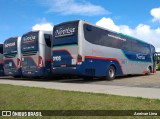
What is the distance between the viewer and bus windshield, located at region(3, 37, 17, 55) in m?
21.2

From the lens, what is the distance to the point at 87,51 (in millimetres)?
16297

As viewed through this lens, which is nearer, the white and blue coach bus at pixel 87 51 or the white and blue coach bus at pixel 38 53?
the white and blue coach bus at pixel 87 51

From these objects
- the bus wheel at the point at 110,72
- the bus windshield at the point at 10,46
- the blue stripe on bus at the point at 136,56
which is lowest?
the bus wheel at the point at 110,72

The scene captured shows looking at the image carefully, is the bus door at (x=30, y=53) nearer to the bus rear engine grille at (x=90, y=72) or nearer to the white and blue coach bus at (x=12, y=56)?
the white and blue coach bus at (x=12, y=56)

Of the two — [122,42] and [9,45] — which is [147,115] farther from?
[9,45]

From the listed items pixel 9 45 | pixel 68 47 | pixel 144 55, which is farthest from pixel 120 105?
pixel 144 55

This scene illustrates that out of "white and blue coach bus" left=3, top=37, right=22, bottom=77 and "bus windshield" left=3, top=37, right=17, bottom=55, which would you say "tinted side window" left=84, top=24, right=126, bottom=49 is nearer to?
"white and blue coach bus" left=3, top=37, right=22, bottom=77

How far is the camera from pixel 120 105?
783 centimetres

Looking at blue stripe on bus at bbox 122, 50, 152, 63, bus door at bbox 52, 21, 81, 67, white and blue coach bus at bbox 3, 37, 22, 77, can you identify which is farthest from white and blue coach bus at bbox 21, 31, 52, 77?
blue stripe on bus at bbox 122, 50, 152, 63

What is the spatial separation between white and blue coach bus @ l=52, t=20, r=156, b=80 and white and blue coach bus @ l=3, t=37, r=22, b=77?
4370 millimetres

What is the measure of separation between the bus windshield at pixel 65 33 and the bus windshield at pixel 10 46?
189 inches

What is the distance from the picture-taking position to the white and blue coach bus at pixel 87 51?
1602cm

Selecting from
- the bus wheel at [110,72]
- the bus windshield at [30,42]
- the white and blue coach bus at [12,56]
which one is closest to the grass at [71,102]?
the bus wheel at [110,72]

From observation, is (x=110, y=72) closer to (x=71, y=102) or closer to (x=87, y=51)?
(x=87, y=51)
